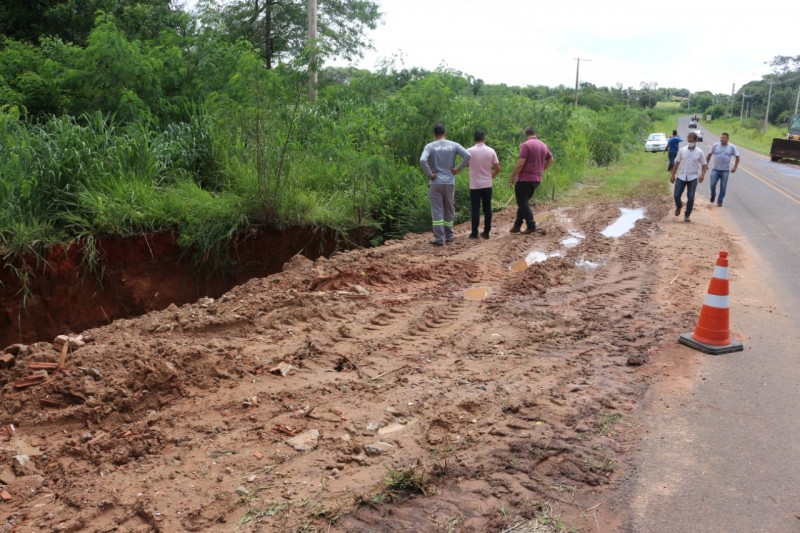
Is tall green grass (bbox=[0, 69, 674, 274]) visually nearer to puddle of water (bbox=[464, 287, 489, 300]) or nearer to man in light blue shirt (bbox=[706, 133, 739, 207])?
man in light blue shirt (bbox=[706, 133, 739, 207])

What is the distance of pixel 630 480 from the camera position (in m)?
3.48

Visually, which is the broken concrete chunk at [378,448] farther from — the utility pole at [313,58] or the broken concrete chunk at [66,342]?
the utility pole at [313,58]

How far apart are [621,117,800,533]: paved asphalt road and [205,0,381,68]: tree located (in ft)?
64.5

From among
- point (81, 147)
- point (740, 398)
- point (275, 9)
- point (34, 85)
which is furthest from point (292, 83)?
point (275, 9)

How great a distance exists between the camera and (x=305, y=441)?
3912mm

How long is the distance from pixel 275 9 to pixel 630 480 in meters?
23.6

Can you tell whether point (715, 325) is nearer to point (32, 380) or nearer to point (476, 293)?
point (476, 293)

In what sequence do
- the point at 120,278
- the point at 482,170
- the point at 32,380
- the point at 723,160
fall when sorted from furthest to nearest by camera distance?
the point at 723,160 < the point at 482,170 < the point at 120,278 < the point at 32,380

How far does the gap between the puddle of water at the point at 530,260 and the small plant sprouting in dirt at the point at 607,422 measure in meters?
4.12

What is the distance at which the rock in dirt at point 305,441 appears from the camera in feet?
12.6

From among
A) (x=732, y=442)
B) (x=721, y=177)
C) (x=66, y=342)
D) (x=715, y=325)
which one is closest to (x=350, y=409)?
(x=732, y=442)

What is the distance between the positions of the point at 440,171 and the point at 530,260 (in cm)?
210

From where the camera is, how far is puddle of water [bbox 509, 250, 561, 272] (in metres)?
8.49

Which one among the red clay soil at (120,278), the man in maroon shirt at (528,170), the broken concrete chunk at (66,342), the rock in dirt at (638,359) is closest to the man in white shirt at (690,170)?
the man in maroon shirt at (528,170)
